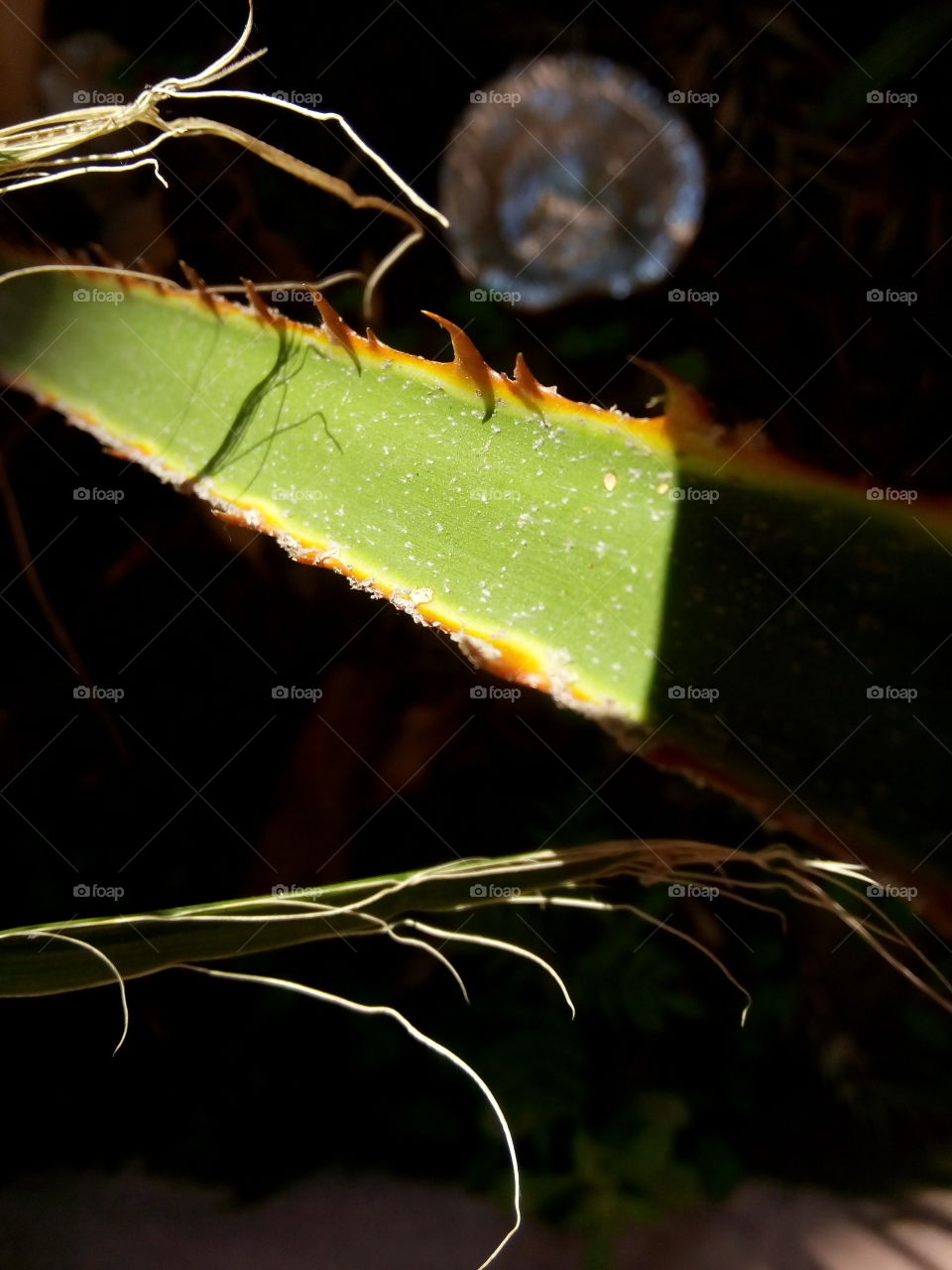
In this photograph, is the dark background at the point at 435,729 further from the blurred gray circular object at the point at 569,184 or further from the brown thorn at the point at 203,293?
the brown thorn at the point at 203,293

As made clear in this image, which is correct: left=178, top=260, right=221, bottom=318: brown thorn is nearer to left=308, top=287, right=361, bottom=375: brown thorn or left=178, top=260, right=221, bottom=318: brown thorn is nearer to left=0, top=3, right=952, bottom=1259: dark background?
left=308, top=287, right=361, bottom=375: brown thorn

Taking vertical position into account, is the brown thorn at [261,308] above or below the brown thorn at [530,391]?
above

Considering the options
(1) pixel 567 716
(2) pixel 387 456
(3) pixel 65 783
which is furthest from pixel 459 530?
(3) pixel 65 783

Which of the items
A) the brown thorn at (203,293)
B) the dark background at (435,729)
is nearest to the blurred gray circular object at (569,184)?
the dark background at (435,729)

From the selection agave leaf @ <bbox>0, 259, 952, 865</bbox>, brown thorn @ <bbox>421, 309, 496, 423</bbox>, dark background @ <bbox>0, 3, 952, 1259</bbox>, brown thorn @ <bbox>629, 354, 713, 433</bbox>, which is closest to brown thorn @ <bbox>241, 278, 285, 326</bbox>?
agave leaf @ <bbox>0, 259, 952, 865</bbox>

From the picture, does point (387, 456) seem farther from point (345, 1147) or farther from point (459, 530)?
point (345, 1147)

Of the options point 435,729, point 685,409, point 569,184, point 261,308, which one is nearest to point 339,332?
point 261,308
